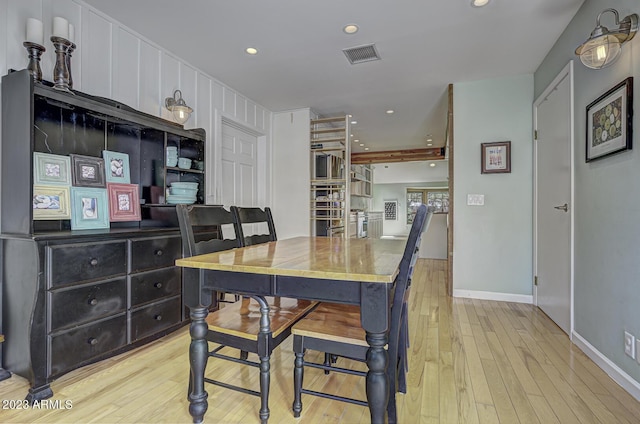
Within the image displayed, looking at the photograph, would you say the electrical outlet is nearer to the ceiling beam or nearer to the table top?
the table top

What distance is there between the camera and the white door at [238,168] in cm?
391

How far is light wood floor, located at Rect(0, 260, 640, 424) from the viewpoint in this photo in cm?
147

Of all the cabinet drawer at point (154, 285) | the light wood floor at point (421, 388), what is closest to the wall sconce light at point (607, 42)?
the light wood floor at point (421, 388)

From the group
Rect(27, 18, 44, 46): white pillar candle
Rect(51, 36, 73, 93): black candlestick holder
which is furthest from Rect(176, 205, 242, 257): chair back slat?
Rect(27, 18, 44, 46): white pillar candle

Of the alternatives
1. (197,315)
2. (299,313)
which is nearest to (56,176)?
(197,315)

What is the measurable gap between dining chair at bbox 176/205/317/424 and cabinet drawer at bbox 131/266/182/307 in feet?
2.68

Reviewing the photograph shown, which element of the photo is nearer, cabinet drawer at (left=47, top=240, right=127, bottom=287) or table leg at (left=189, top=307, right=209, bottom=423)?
table leg at (left=189, top=307, right=209, bottom=423)

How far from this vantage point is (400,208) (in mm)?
13070

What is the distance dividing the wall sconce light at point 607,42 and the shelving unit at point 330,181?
111 inches

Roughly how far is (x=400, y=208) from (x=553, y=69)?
34.1 ft

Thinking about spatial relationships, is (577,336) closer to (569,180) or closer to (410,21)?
(569,180)

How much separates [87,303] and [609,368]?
3.14 meters

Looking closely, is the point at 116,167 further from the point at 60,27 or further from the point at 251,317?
the point at 251,317

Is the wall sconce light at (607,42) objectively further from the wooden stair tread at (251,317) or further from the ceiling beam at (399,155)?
the ceiling beam at (399,155)
